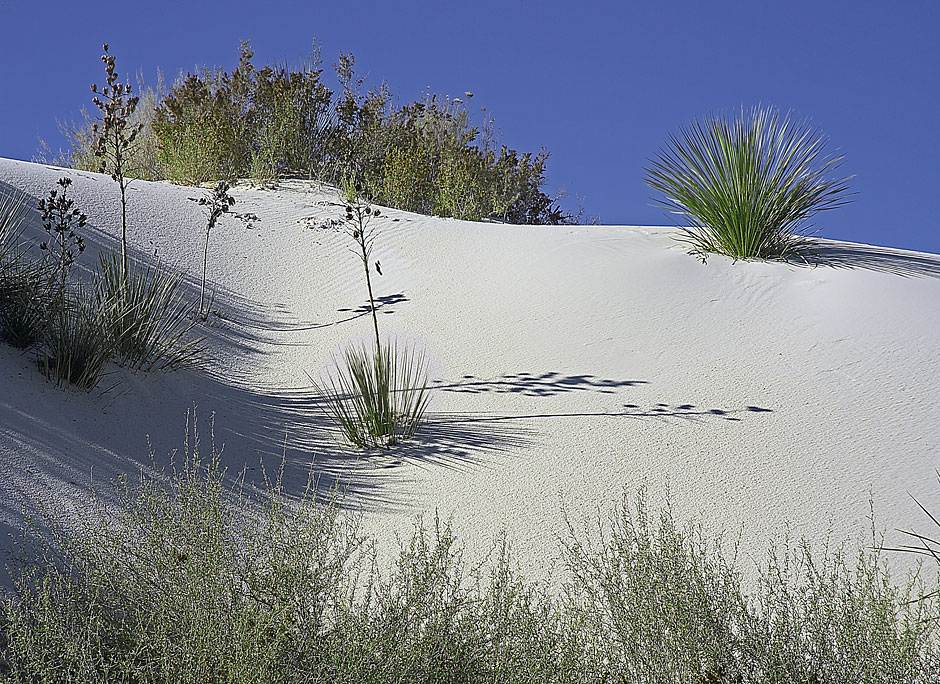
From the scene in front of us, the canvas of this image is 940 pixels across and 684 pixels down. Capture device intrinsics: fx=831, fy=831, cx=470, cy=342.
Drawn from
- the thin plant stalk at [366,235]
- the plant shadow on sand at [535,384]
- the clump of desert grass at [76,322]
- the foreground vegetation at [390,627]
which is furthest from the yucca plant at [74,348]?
the plant shadow on sand at [535,384]

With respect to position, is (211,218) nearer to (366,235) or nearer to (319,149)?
(366,235)

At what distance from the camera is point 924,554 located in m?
3.42

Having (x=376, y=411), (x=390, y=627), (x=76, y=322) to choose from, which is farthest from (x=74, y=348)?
(x=390, y=627)

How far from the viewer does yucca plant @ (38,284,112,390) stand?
Result: 4.32 m

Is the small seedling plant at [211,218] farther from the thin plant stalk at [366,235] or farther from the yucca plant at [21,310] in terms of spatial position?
the yucca plant at [21,310]

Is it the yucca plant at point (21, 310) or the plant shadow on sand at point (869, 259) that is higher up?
the plant shadow on sand at point (869, 259)

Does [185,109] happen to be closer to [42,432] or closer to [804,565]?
[42,432]

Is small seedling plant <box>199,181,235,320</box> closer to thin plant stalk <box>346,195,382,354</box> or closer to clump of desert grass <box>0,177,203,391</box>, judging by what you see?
thin plant stalk <box>346,195,382,354</box>

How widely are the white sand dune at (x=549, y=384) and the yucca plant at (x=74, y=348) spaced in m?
0.10

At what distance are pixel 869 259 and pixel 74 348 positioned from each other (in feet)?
22.1

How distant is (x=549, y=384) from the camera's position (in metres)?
5.36

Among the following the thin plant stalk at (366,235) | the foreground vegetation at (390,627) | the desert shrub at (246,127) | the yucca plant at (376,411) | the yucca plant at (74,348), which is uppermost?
the desert shrub at (246,127)

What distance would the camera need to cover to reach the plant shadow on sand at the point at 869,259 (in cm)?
738

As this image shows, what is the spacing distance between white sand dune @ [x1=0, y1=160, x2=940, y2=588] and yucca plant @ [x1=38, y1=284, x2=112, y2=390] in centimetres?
10
